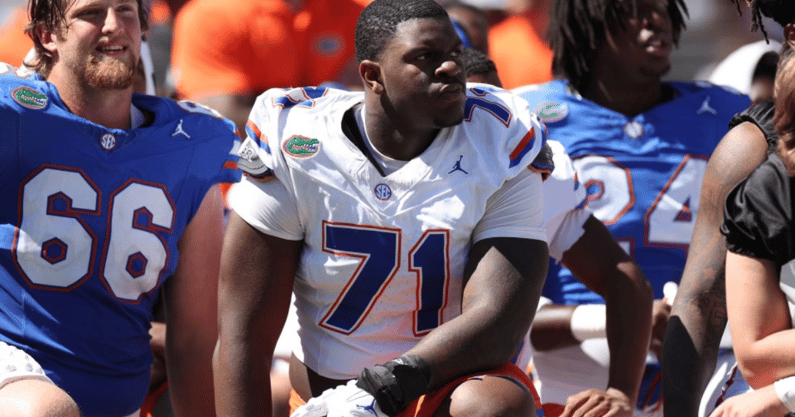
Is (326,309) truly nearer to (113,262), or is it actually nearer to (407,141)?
(407,141)

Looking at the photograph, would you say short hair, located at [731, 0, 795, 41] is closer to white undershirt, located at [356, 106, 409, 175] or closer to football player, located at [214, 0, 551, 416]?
football player, located at [214, 0, 551, 416]

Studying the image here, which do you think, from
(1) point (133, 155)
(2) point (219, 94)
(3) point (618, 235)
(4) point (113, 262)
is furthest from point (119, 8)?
(3) point (618, 235)

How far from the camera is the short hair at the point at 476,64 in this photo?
4414 millimetres

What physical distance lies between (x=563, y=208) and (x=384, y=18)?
829 mm

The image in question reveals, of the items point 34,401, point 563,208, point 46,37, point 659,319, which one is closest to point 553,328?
point 659,319

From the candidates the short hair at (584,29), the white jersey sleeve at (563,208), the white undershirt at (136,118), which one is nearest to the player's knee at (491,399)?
the white jersey sleeve at (563,208)

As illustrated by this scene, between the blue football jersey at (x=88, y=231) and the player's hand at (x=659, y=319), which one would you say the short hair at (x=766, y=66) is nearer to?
the player's hand at (x=659, y=319)

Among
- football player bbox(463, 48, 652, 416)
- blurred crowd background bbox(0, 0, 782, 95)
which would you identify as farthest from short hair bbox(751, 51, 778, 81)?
football player bbox(463, 48, 652, 416)

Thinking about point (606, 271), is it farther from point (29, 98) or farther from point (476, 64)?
point (29, 98)

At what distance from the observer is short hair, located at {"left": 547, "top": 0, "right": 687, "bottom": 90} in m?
4.86

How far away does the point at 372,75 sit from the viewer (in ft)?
11.1

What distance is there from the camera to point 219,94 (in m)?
5.52

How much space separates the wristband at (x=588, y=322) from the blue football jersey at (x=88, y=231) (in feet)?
4.46

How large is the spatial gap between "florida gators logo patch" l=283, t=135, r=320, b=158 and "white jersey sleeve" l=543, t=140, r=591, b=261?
808mm
